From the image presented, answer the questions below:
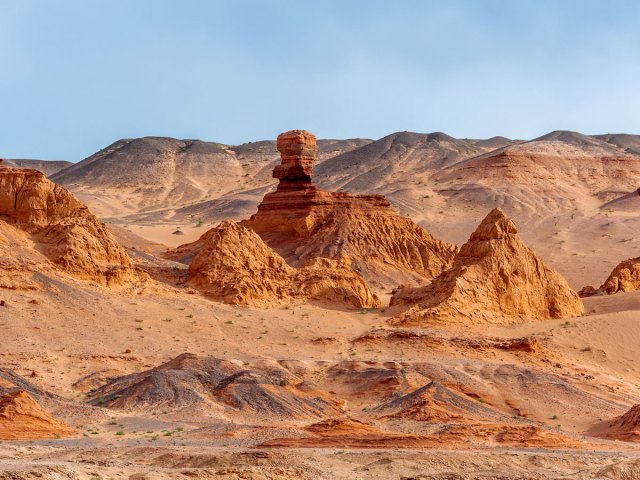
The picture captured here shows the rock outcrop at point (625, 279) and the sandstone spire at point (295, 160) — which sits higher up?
the sandstone spire at point (295, 160)

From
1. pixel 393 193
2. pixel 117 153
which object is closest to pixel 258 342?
pixel 393 193

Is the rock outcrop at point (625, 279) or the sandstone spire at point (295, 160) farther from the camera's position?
the sandstone spire at point (295, 160)

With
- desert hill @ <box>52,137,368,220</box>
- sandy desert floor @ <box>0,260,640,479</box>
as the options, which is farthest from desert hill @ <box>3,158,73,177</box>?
sandy desert floor @ <box>0,260,640,479</box>

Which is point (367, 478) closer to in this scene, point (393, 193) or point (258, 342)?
point (258, 342)

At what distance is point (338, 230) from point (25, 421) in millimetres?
37768

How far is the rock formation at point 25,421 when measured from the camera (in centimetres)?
2883

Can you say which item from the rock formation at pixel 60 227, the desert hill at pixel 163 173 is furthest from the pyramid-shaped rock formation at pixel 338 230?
the desert hill at pixel 163 173

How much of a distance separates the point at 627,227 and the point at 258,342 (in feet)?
172

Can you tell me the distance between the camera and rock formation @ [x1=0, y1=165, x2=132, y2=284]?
4422 centimetres

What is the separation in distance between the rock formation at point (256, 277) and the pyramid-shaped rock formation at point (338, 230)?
37.4ft

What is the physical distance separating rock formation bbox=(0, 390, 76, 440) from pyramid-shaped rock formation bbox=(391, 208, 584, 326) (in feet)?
54.8

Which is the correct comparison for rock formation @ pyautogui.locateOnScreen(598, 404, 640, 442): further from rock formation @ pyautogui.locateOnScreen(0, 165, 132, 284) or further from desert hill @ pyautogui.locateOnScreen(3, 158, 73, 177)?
desert hill @ pyautogui.locateOnScreen(3, 158, 73, 177)

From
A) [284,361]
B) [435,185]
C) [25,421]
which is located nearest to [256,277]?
[284,361]

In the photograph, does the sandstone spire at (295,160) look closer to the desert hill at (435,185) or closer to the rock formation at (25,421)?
the desert hill at (435,185)
